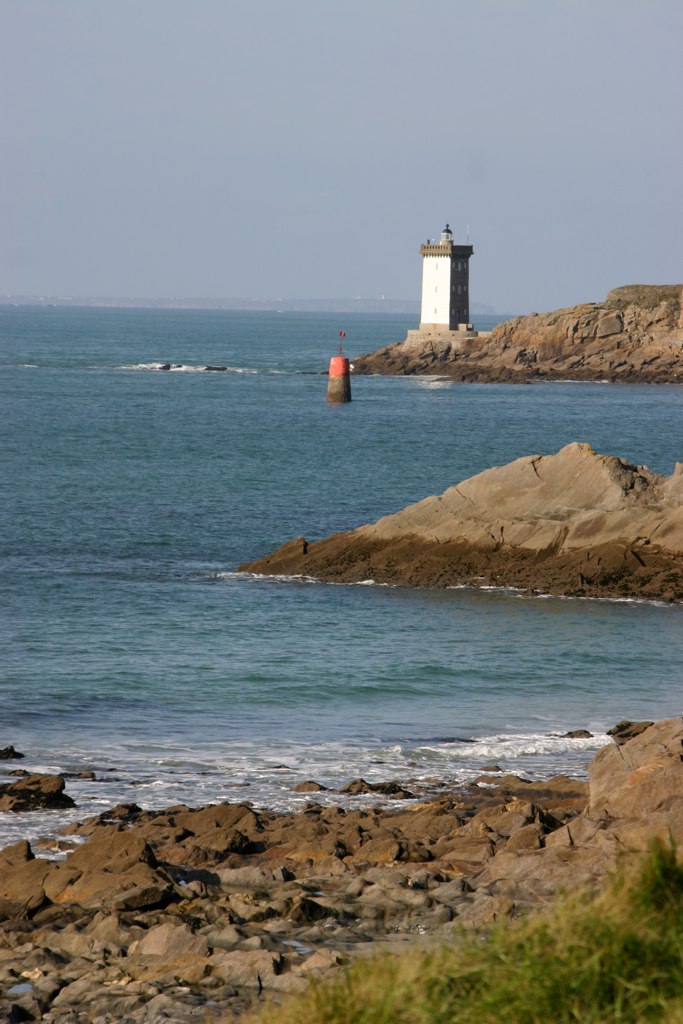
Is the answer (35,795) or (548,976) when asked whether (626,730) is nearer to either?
(35,795)

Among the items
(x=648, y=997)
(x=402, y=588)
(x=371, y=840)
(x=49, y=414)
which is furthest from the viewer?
(x=49, y=414)

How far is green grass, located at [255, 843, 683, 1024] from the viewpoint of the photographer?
6012mm

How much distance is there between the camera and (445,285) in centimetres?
10638

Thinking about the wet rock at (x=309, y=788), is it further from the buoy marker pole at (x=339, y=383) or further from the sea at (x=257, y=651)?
the buoy marker pole at (x=339, y=383)

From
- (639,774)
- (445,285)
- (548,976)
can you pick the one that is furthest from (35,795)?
(445,285)

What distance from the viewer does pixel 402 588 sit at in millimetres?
29969

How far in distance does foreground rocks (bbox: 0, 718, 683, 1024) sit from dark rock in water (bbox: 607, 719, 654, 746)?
377 centimetres

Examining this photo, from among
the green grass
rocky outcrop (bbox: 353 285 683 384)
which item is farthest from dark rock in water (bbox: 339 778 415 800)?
rocky outcrop (bbox: 353 285 683 384)

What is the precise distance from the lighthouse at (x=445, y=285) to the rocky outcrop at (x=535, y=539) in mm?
74740

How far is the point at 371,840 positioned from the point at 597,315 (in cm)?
9446

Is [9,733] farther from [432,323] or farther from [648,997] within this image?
[432,323]

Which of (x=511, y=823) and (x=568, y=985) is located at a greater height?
(x=568, y=985)

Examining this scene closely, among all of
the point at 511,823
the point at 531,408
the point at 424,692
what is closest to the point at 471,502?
the point at 424,692

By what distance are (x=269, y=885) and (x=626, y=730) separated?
8117mm
